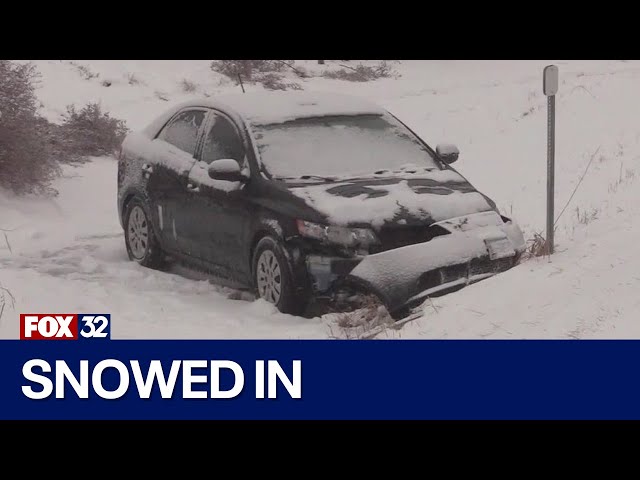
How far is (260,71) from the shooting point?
2312cm

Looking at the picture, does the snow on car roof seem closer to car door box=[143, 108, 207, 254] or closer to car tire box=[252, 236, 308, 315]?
car door box=[143, 108, 207, 254]

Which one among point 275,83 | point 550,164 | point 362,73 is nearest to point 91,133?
point 275,83

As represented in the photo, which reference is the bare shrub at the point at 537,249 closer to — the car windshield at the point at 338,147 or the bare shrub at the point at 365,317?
the car windshield at the point at 338,147

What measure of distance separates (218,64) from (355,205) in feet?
51.9

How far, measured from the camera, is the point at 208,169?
314 inches

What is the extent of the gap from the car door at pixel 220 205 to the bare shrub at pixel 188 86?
39.7 feet

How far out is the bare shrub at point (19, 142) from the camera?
12438 mm

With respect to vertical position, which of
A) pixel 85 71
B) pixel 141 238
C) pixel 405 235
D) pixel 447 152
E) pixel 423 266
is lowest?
pixel 141 238

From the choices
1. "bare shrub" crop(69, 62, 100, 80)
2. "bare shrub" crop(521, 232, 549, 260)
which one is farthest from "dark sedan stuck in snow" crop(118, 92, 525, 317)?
"bare shrub" crop(69, 62, 100, 80)

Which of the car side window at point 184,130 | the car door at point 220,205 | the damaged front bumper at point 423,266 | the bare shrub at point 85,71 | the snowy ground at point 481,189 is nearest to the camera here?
the snowy ground at point 481,189

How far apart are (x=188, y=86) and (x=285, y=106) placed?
1249 centimetres

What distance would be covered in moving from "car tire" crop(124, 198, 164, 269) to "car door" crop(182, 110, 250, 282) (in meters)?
0.75

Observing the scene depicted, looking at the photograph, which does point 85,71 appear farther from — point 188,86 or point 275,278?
point 275,278

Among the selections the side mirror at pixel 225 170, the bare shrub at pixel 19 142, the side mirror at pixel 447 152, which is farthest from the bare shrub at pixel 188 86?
the side mirror at pixel 225 170
